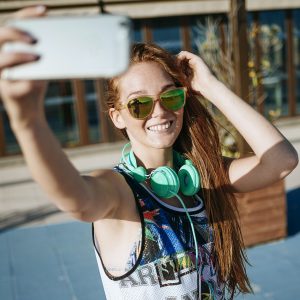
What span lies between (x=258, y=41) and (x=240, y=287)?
29.7ft

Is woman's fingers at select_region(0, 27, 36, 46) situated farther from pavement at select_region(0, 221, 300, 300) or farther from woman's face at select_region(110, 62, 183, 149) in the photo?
pavement at select_region(0, 221, 300, 300)

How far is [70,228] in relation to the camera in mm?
5781

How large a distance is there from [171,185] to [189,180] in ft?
0.50

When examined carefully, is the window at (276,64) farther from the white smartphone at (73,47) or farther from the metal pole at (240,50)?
the white smartphone at (73,47)

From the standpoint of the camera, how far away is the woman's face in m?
1.66

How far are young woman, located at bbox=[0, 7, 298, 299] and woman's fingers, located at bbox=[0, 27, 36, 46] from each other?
0.39 metres

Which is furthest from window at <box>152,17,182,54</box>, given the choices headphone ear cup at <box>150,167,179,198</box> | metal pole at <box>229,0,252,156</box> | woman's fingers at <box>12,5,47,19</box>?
woman's fingers at <box>12,5,47,19</box>

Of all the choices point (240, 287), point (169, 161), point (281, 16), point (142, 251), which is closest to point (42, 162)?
point (142, 251)

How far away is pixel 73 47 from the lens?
865mm

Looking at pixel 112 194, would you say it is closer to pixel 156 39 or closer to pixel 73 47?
pixel 73 47

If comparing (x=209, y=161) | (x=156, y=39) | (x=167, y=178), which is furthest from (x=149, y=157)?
(x=156, y=39)

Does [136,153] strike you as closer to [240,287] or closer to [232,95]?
[232,95]

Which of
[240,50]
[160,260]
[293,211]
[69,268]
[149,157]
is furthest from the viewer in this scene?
[293,211]

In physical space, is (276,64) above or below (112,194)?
below
